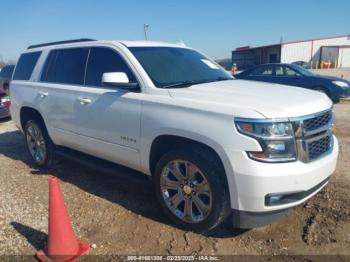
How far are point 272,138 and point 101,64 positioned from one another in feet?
8.06

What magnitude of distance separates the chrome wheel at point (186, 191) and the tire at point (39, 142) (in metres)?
2.54

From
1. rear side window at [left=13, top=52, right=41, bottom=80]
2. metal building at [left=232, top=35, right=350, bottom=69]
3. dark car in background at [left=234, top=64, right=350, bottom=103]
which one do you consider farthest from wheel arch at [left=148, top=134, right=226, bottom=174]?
metal building at [left=232, top=35, right=350, bottom=69]

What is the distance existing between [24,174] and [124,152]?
2.38 m

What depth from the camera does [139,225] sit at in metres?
3.61

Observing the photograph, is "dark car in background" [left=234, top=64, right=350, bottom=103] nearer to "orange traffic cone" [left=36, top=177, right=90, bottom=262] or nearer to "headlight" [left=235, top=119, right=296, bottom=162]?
"headlight" [left=235, top=119, right=296, bottom=162]

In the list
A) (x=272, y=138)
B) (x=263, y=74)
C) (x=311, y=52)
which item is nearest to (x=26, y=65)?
(x=272, y=138)

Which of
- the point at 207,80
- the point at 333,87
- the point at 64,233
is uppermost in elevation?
the point at 207,80

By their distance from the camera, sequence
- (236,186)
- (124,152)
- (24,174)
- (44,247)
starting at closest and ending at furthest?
1. (236,186)
2. (44,247)
3. (124,152)
4. (24,174)

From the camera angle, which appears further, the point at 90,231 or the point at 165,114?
the point at 90,231

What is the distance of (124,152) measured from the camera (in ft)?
12.6

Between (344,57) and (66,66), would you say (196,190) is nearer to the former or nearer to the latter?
(66,66)

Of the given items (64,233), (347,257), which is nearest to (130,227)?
(64,233)

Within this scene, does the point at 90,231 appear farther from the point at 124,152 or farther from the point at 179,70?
the point at 179,70

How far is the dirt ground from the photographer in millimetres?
3170
